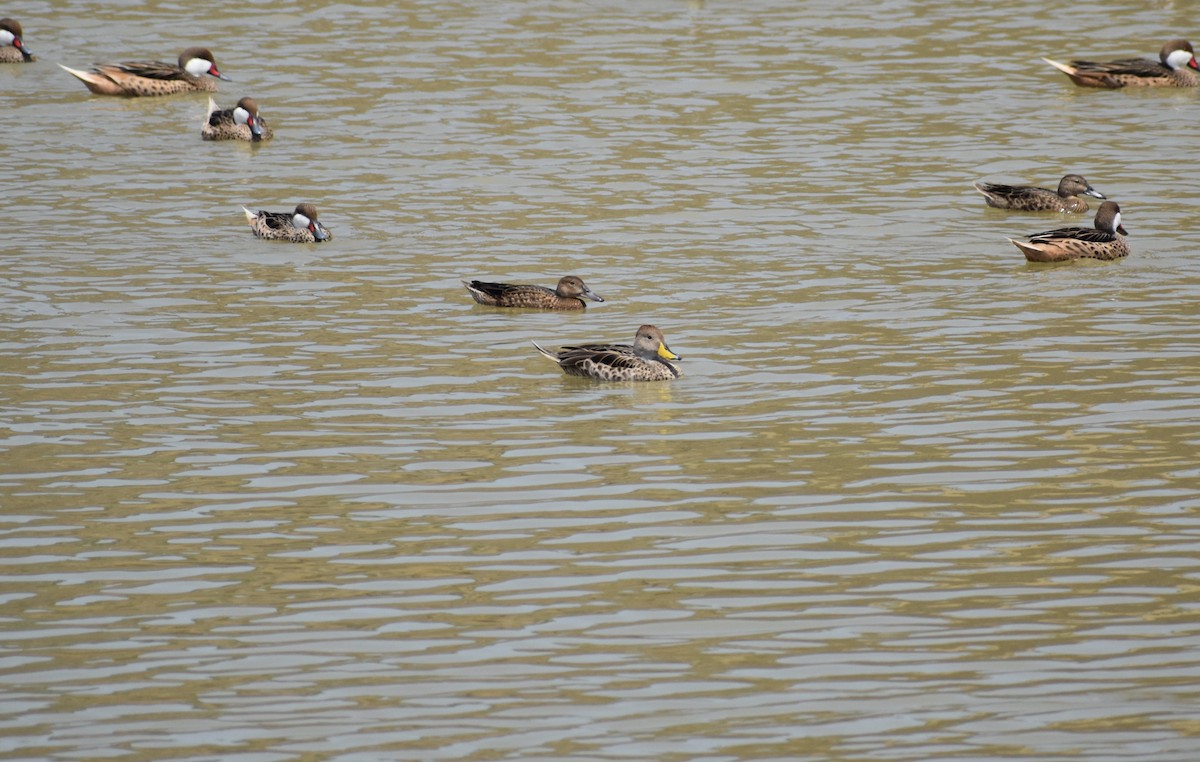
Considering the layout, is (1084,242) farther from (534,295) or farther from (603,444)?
(603,444)

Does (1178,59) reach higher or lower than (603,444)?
higher

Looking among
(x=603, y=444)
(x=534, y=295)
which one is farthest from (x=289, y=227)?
(x=603, y=444)

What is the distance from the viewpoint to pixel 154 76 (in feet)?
88.3

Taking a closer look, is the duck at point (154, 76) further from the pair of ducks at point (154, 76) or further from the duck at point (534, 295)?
the duck at point (534, 295)

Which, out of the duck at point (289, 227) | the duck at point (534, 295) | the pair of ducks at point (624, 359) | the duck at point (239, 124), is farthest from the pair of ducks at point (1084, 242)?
the duck at point (239, 124)

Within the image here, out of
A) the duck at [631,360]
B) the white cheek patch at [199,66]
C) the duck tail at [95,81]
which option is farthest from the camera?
the white cheek patch at [199,66]

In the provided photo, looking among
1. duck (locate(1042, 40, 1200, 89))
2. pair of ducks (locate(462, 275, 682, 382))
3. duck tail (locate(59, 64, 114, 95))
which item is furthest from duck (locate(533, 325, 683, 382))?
duck tail (locate(59, 64, 114, 95))

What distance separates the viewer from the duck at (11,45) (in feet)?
94.3

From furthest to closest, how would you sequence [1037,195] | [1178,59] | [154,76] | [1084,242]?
[154,76], [1178,59], [1037,195], [1084,242]

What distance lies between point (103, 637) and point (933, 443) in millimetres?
5406

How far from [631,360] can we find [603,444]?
4.99 feet

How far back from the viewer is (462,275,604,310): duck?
1548 centimetres

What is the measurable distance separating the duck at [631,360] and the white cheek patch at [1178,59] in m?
15.6

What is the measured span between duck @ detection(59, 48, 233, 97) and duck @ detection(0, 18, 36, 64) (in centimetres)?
199
